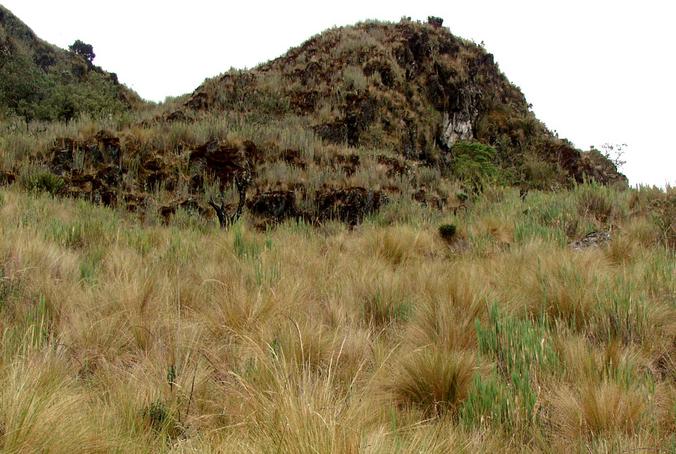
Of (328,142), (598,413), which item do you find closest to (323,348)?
A: (598,413)

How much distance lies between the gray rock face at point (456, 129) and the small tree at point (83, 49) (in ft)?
86.3

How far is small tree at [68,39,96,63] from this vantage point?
3213 centimetres

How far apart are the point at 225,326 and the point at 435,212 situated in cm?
714

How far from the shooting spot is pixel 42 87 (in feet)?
65.3

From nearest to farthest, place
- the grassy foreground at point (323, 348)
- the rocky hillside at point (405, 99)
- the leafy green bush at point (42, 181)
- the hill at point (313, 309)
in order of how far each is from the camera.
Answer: the grassy foreground at point (323, 348) < the hill at point (313, 309) < the leafy green bush at point (42, 181) < the rocky hillside at point (405, 99)

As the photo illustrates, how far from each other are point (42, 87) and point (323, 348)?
2206 centimetres

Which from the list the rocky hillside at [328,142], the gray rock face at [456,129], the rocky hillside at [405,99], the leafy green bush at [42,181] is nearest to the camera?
the leafy green bush at [42,181]

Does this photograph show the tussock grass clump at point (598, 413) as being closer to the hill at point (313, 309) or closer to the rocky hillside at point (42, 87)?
the hill at point (313, 309)

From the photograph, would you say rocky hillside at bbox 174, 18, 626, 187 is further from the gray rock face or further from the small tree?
the small tree

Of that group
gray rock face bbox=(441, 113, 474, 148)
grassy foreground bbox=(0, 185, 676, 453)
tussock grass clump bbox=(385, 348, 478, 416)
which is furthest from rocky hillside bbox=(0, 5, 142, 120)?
tussock grass clump bbox=(385, 348, 478, 416)

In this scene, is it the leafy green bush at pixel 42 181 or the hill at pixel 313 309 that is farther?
the leafy green bush at pixel 42 181

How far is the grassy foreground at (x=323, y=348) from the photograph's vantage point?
6.18ft

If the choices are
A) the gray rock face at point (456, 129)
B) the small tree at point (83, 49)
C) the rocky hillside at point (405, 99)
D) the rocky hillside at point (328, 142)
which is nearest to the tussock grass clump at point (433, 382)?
the rocky hillside at point (328, 142)

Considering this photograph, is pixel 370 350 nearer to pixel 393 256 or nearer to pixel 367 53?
pixel 393 256
